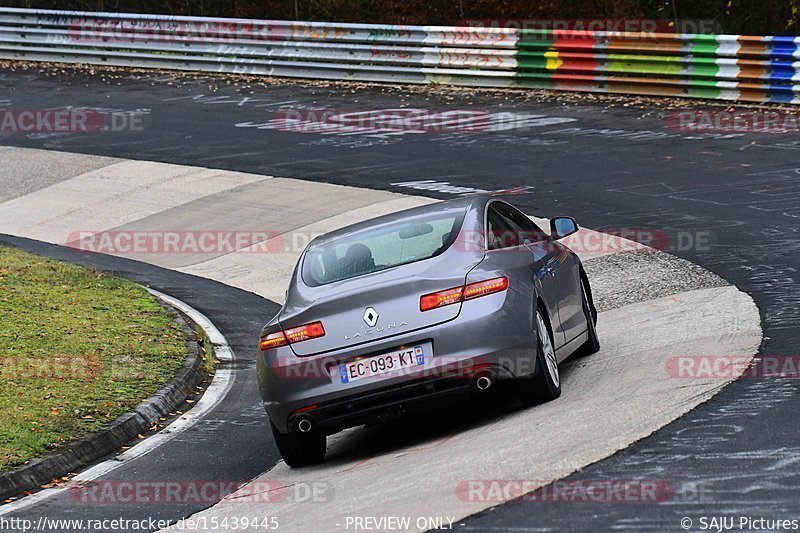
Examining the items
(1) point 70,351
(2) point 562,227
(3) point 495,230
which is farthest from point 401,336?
(1) point 70,351

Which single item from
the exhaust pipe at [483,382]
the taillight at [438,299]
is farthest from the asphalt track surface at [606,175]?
the taillight at [438,299]

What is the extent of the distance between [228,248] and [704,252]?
20.3 feet

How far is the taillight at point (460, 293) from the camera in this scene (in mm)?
7887

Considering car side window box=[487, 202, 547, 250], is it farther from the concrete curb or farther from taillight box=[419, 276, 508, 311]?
the concrete curb

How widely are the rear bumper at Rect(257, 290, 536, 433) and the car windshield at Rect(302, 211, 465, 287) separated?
0.66m

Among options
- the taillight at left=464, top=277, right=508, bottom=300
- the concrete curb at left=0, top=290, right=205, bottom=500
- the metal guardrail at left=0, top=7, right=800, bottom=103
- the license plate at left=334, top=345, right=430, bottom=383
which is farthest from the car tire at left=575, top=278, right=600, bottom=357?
the metal guardrail at left=0, top=7, right=800, bottom=103

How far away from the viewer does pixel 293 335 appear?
A: 798 centimetres

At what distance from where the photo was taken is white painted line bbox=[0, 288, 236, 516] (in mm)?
8039

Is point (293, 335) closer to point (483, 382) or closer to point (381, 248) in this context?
point (381, 248)

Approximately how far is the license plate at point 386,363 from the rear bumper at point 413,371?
0.11 ft

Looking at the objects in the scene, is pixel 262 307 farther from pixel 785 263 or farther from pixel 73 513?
pixel 73 513

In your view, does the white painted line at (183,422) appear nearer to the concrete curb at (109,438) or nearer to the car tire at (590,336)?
the concrete curb at (109,438)

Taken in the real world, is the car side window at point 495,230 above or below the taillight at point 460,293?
above

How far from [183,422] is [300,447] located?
76.4 inches
